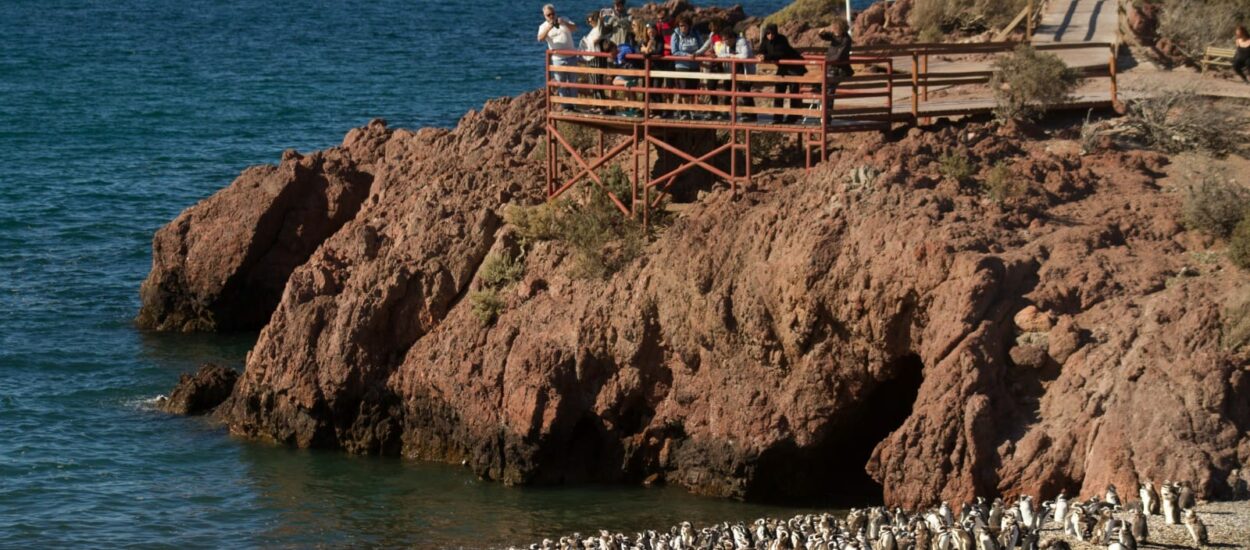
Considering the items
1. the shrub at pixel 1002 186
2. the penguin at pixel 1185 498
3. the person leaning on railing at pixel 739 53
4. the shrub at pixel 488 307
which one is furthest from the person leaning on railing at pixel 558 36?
the penguin at pixel 1185 498

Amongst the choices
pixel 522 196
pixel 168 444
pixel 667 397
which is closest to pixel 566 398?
pixel 667 397

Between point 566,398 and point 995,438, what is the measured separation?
7043mm

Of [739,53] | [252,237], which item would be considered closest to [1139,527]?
[739,53]

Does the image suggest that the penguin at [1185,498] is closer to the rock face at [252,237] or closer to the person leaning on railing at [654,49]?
the person leaning on railing at [654,49]

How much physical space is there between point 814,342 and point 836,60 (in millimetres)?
5436

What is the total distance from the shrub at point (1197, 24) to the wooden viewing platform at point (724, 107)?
125 inches

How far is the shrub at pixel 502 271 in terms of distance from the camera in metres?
35.1

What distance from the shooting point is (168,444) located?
119ft

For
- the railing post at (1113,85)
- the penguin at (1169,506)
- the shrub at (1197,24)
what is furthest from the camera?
the shrub at (1197,24)

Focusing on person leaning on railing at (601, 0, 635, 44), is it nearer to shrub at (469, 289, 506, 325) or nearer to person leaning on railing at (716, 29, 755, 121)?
person leaning on railing at (716, 29, 755, 121)

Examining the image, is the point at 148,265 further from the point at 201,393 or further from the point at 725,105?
the point at 725,105

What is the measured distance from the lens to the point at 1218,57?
4038 cm

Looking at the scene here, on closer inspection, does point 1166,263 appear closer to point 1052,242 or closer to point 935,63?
point 1052,242

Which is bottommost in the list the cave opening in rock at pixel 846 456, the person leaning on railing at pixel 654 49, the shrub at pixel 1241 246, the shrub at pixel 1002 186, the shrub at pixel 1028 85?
the cave opening in rock at pixel 846 456
